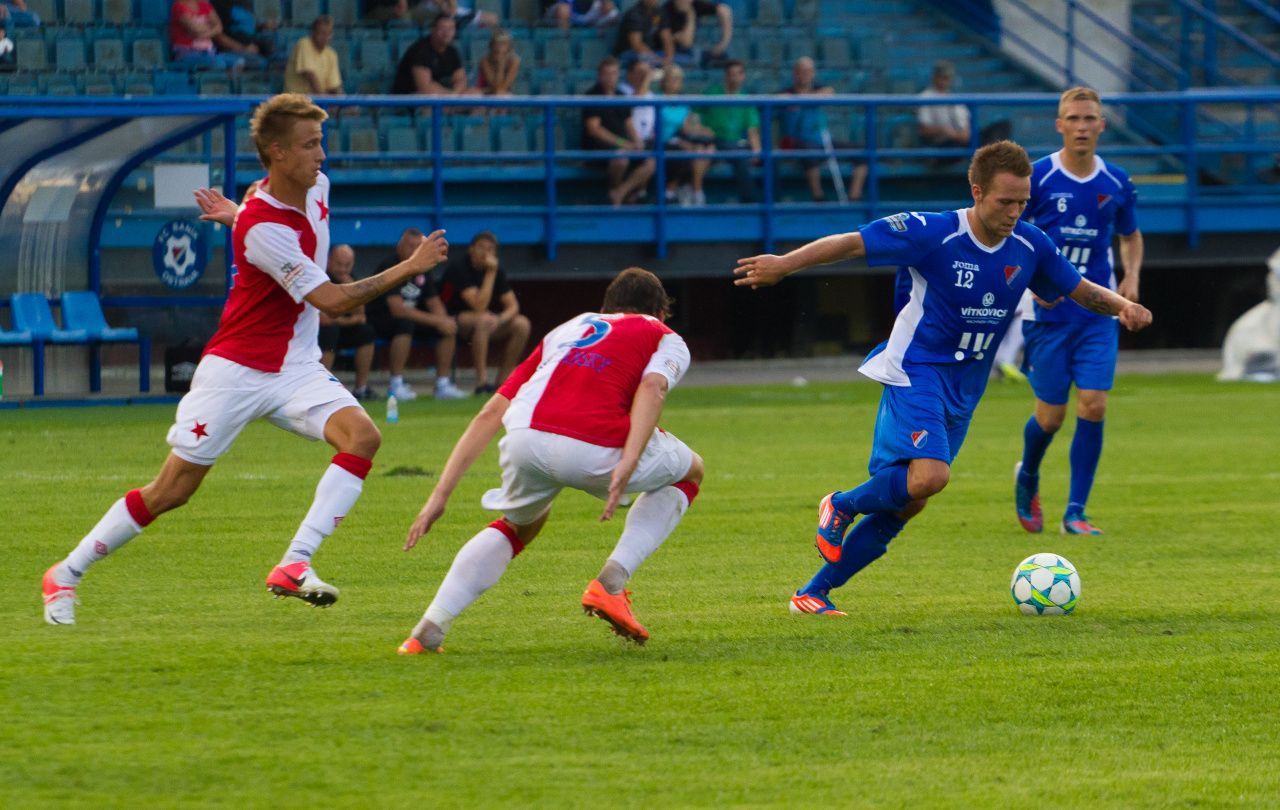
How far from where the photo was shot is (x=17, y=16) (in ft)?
63.0

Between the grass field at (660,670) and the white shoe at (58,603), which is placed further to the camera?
the white shoe at (58,603)

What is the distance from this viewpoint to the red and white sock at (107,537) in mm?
6758

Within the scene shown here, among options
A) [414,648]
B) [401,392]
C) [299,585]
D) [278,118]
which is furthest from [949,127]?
[414,648]

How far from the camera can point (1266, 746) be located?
526 centimetres

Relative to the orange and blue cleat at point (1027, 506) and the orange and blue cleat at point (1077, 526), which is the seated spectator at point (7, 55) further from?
the orange and blue cleat at point (1077, 526)

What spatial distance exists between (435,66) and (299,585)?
14.5 m

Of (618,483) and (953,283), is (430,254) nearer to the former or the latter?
(618,483)

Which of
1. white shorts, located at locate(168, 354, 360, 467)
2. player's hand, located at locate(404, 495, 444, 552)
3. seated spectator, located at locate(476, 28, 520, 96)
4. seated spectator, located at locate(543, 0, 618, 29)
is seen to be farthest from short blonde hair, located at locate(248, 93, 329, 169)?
seated spectator, located at locate(543, 0, 618, 29)

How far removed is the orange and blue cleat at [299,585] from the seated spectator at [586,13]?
54.2ft

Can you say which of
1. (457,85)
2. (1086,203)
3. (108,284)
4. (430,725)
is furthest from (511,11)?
(430,725)

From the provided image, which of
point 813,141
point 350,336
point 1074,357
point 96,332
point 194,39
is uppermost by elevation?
point 194,39

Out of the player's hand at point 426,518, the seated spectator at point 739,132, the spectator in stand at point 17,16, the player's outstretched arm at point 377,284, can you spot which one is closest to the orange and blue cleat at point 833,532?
the player's outstretched arm at point 377,284

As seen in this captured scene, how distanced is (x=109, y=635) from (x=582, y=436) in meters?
1.82

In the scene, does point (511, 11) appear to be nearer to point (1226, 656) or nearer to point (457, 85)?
point (457, 85)
